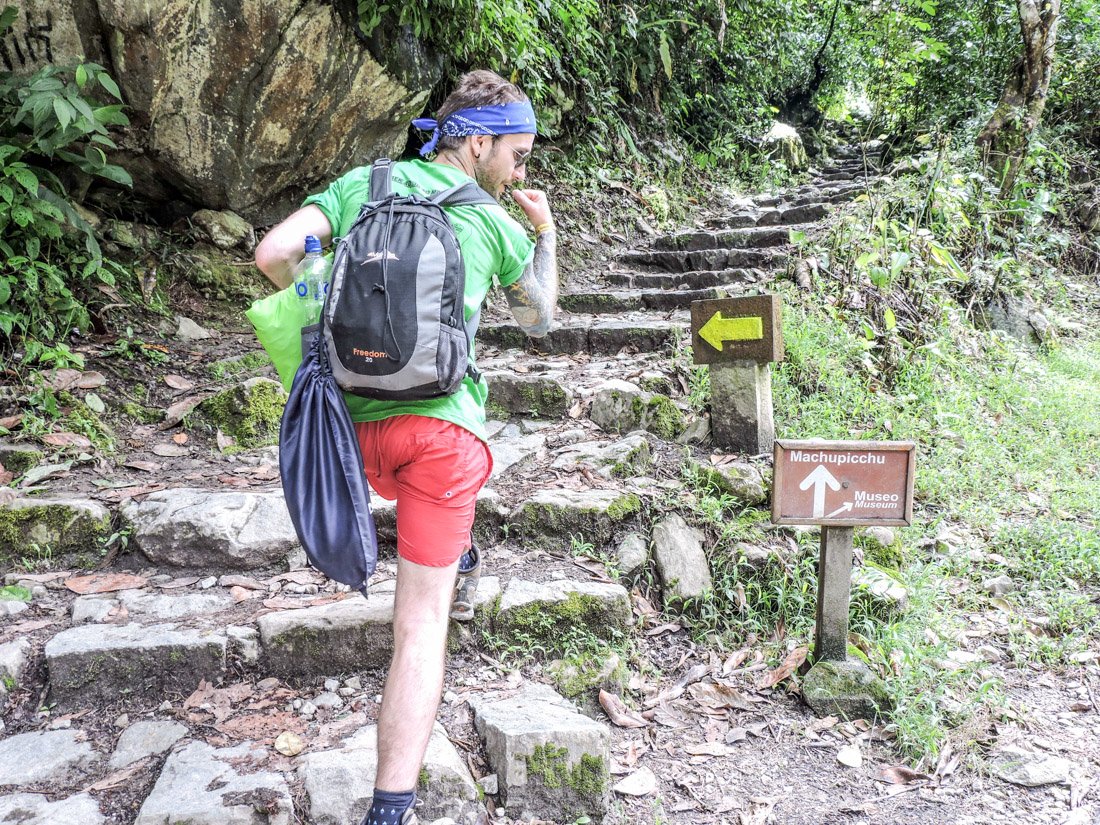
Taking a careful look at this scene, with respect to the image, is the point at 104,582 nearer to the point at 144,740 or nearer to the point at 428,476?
the point at 144,740

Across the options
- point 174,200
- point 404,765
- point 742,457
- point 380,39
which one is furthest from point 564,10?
point 404,765

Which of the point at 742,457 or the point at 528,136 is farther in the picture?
the point at 742,457

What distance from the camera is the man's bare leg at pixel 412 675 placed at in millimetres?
1629

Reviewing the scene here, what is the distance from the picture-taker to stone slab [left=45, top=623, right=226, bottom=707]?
237cm

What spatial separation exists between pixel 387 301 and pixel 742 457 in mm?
2620

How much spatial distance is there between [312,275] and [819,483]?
6.02 feet

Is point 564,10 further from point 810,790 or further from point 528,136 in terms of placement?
point 810,790

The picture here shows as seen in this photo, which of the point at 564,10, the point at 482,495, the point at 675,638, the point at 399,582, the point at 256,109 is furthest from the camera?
the point at 564,10

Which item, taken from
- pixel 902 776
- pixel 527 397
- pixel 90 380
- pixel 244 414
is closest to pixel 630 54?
pixel 527 397

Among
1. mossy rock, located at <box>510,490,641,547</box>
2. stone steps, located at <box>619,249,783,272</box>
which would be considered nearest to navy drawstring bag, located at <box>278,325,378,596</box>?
mossy rock, located at <box>510,490,641,547</box>

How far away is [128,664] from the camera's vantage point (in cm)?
239

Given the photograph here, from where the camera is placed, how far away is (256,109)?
4.61m

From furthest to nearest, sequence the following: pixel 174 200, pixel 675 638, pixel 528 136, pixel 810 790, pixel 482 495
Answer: pixel 174 200 → pixel 482 495 → pixel 675 638 → pixel 810 790 → pixel 528 136

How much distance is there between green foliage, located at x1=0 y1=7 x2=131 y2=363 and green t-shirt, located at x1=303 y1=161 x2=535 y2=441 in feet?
8.62
